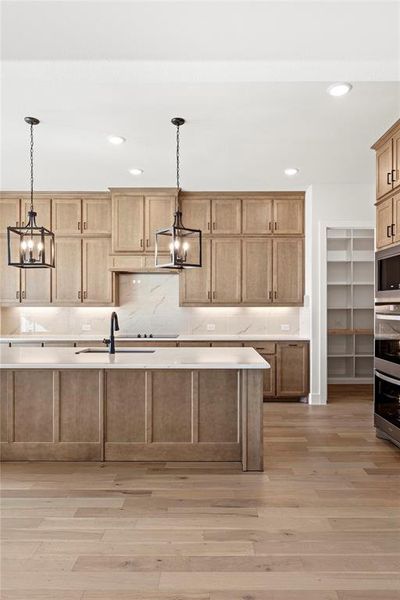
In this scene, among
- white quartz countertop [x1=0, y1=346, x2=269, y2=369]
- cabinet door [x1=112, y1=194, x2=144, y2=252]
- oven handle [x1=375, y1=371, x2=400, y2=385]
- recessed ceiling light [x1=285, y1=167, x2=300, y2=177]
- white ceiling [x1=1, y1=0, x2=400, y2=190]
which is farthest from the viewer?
cabinet door [x1=112, y1=194, x2=144, y2=252]

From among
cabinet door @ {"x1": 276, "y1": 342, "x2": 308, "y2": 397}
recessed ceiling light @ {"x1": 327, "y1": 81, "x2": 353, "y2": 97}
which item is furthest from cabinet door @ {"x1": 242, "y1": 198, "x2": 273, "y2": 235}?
recessed ceiling light @ {"x1": 327, "y1": 81, "x2": 353, "y2": 97}

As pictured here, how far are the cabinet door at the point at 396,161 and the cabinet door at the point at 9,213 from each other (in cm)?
469

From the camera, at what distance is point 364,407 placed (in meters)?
5.26

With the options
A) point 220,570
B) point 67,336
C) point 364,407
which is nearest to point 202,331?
point 67,336

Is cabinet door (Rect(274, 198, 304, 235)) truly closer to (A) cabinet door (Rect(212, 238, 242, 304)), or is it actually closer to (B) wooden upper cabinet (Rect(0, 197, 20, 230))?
(A) cabinet door (Rect(212, 238, 242, 304))

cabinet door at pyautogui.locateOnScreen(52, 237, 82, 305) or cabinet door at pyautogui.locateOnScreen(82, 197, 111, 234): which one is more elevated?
cabinet door at pyautogui.locateOnScreen(82, 197, 111, 234)

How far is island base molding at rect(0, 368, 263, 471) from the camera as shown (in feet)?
11.0

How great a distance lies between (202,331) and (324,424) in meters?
2.19

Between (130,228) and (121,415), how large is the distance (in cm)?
291

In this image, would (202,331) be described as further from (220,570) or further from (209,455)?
(220,570)

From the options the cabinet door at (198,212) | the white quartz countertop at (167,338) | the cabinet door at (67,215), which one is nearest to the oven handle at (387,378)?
the white quartz countertop at (167,338)

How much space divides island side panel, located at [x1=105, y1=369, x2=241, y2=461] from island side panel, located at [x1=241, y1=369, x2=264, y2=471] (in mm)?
164

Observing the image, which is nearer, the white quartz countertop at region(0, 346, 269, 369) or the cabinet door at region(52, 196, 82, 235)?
the white quartz countertop at region(0, 346, 269, 369)

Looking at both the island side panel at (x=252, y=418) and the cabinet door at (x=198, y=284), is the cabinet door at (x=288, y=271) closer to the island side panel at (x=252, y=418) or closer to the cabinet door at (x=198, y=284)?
the cabinet door at (x=198, y=284)
